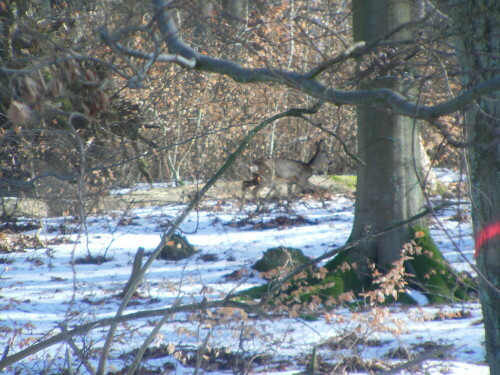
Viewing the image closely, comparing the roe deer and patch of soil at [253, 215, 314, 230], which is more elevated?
the roe deer

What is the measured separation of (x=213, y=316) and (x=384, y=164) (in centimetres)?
309

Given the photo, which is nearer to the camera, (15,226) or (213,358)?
(213,358)

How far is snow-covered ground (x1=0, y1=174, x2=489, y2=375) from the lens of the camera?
493 centimetres

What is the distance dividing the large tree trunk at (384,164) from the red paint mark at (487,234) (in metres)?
3.21

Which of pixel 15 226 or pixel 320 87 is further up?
pixel 320 87

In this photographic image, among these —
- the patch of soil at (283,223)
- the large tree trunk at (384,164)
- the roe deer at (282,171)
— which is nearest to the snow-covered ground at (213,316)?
the patch of soil at (283,223)

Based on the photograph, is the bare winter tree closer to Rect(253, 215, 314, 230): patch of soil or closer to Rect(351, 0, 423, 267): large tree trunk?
Rect(351, 0, 423, 267): large tree trunk

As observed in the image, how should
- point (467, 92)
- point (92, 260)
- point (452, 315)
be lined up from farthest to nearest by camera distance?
point (92, 260)
point (452, 315)
point (467, 92)

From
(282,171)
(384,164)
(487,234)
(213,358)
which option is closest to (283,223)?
(282,171)

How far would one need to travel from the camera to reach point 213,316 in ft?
15.8

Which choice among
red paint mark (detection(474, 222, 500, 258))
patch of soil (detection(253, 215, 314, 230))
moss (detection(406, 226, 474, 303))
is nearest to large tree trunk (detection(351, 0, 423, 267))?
moss (detection(406, 226, 474, 303))

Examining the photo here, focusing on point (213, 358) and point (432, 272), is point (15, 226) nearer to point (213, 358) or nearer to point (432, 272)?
point (213, 358)

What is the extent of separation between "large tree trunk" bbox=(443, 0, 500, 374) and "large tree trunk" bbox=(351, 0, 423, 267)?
312 cm

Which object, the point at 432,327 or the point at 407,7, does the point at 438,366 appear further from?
the point at 407,7
